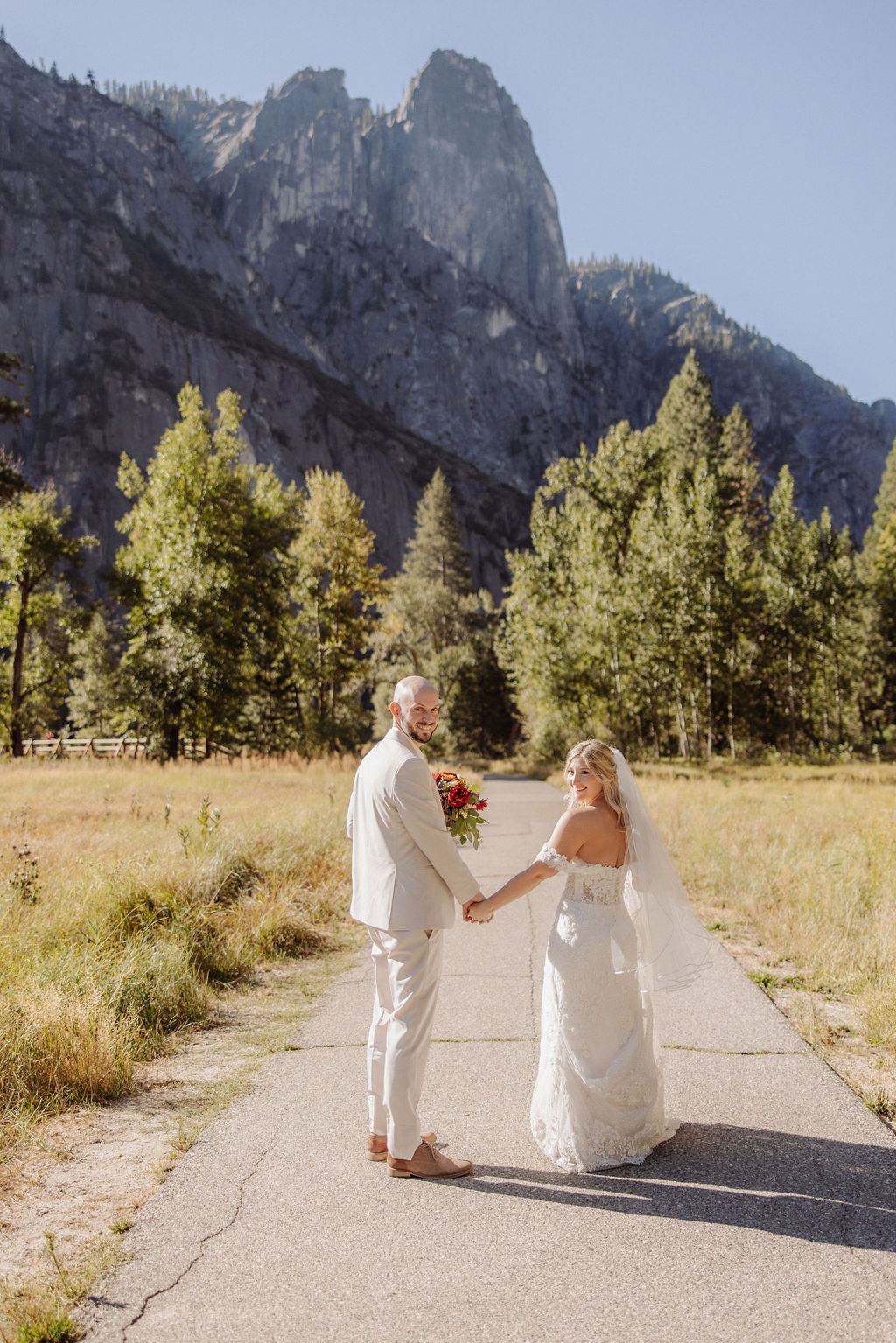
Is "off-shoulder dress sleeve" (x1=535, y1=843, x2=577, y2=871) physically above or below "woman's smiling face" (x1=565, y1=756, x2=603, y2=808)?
below

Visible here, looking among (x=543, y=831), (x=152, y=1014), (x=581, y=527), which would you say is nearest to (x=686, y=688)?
(x=581, y=527)

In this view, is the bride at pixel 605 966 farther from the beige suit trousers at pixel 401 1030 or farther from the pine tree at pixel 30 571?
the pine tree at pixel 30 571

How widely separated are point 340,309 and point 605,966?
514 ft

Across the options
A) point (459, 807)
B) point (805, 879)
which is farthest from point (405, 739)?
point (805, 879)

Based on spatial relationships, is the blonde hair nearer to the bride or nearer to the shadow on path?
the bride

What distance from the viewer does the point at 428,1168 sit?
348 centimetres

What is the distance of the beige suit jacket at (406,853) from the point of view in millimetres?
3586

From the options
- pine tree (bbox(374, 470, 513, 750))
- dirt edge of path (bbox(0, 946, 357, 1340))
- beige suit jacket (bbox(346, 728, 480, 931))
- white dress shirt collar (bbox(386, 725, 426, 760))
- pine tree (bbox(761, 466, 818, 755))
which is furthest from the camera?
pine tree (bbox(374, 470, 513, 750))

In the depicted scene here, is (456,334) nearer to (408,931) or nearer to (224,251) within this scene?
(224,251)

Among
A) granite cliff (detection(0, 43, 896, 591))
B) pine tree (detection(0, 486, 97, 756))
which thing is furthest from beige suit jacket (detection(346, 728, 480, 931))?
granite cliff (detection(0, 43, 896, 591))

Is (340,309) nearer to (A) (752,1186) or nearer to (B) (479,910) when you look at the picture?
(B) (479,910)

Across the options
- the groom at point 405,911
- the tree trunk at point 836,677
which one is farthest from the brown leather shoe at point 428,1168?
the tree trunk at point 836,677

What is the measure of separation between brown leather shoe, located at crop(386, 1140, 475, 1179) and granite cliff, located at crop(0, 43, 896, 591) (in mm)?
95145

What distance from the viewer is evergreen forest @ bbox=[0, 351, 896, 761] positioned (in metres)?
27.1
